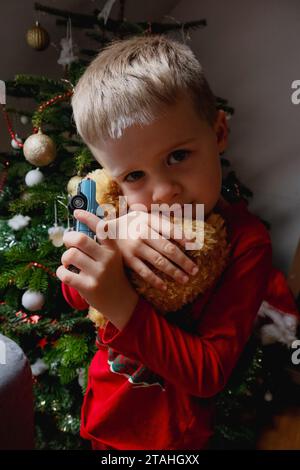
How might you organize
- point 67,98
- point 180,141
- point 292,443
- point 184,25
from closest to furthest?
1. point 180,141
2. point 67,98
3. point 184,25
4. point 292,443

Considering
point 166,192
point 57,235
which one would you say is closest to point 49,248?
point 57,235

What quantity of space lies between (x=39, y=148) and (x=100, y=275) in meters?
0.49

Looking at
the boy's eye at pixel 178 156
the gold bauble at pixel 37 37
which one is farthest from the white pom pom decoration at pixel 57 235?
the gold bauble at pixel 37 37

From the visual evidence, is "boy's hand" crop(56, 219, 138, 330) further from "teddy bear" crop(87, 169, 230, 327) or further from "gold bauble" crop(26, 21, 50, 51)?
"gold bauble" crop(26, 21, 50, 51)

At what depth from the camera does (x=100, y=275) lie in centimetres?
45

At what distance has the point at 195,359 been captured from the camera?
500 mm

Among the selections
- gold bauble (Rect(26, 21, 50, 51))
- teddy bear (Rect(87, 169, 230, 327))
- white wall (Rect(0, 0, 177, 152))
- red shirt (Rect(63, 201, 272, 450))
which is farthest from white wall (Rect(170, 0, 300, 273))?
teddy bear (Rect(87, 169, 230, 327))

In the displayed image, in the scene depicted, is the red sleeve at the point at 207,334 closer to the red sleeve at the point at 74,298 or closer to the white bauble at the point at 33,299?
the red sleeve at the point at 74,298

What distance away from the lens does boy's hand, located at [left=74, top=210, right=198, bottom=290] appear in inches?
18.6

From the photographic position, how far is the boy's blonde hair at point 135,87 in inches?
18.7

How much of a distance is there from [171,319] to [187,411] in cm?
18
